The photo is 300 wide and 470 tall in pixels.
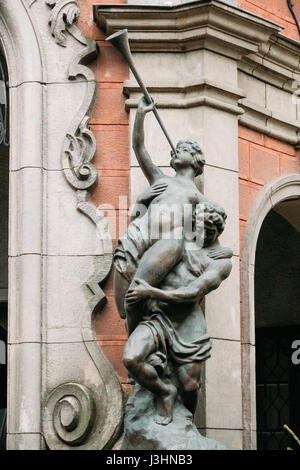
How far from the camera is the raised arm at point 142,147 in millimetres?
11117

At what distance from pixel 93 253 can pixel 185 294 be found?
1.65m

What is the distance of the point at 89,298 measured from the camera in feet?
39.3

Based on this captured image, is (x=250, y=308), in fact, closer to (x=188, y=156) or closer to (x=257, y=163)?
(x=257, y=163)

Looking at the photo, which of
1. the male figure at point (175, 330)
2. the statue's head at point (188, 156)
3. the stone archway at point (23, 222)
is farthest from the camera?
the stone archway at point (23, 222)

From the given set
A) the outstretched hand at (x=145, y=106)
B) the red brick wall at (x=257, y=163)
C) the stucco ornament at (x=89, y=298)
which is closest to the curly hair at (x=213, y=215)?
the outstretched hand at (x=145, y=106)

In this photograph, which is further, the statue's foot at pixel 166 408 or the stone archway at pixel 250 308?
the stone archway at pixel 250 308

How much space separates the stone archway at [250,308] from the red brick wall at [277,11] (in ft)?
5.19

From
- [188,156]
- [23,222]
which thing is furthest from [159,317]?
[23,222]

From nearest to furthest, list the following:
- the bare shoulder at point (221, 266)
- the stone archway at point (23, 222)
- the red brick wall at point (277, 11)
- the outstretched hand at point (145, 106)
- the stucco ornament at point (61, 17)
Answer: the bare shoulder at point (221, 266), the outstretched hand at point (145, 106), the stone archway at point (23, 222), the stucco ornament at point (61, 17), the red brick wall at point (277, 11)

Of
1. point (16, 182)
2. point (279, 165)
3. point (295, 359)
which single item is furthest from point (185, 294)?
point (295, 359)

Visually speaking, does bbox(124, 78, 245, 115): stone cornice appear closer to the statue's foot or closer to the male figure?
the male figure

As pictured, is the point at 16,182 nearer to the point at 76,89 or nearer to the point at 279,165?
the point at 76,89

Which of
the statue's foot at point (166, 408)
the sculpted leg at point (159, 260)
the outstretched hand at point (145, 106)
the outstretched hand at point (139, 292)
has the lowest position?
the statue's foot at point (166, 408)

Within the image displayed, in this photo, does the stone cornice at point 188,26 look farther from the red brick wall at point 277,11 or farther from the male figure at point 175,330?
the male figure at point 175,330
